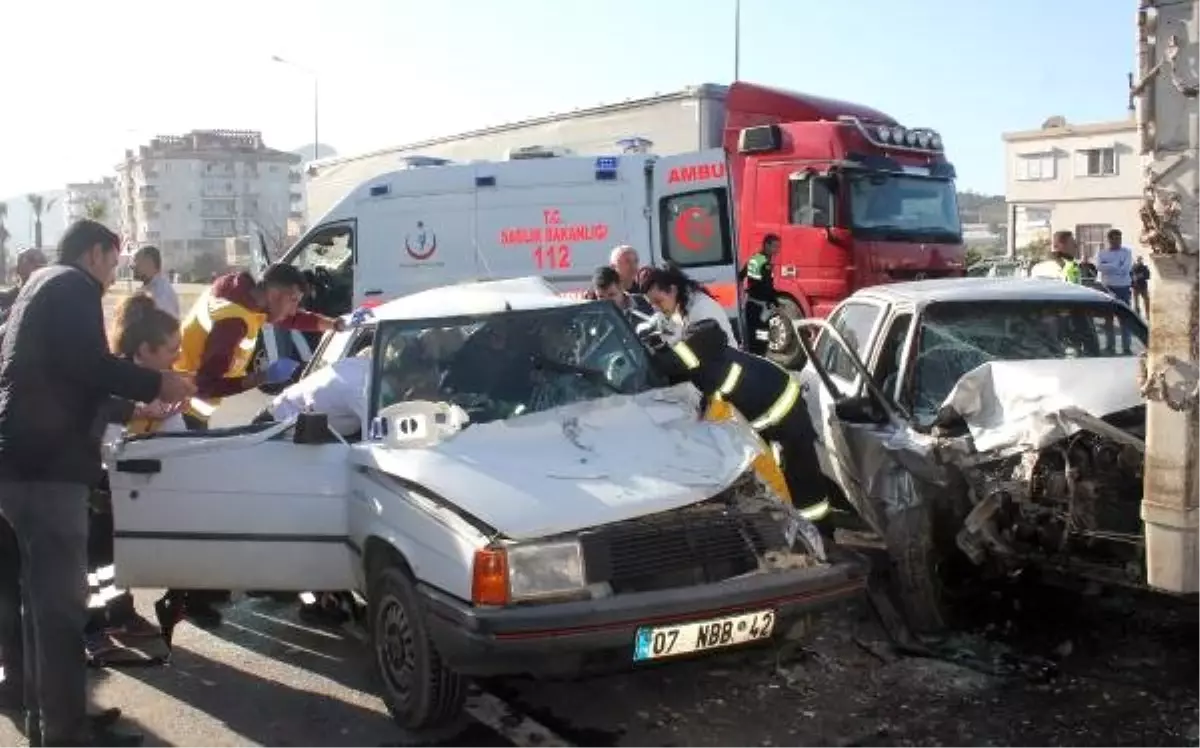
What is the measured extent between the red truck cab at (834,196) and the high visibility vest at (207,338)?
7.98 metres

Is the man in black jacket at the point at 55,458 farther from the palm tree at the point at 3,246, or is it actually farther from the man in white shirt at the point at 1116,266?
the palm tree at the point at 3,246

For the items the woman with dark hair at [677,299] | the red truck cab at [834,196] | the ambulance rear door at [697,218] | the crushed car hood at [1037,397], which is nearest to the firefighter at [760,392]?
the crushed car hood at [1037,397]

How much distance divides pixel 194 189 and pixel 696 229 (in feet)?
393

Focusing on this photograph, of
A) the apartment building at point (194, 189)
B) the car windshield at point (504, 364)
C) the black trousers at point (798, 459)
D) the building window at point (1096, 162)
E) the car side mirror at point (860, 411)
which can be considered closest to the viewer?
the car windshield at point (504, 364)

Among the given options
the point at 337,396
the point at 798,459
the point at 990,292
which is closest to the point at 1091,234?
the point at 990,292

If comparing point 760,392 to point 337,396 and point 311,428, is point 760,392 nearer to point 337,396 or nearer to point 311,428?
point 337,396

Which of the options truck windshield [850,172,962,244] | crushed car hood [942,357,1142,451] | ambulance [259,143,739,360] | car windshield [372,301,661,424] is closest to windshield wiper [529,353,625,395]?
car windshield [372,301,661,424]

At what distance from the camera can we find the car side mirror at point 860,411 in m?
5.25

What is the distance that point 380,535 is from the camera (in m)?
4.14

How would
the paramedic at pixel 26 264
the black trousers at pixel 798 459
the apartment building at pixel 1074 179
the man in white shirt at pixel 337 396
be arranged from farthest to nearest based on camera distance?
the apartment building at pixel 1074 179
the paramedic at pixel 26 264
the black trousers at pixel 798 459
the man in white shirt at pixel 337 396

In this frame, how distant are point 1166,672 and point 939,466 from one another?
1234mm

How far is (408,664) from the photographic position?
409 centimetres

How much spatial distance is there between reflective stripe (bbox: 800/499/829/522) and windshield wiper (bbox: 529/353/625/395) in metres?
1.14

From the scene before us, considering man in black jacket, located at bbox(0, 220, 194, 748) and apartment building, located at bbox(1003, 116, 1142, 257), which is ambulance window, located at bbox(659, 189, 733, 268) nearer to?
man in black jacket, located at bbox(0, 220, 194, 748)
